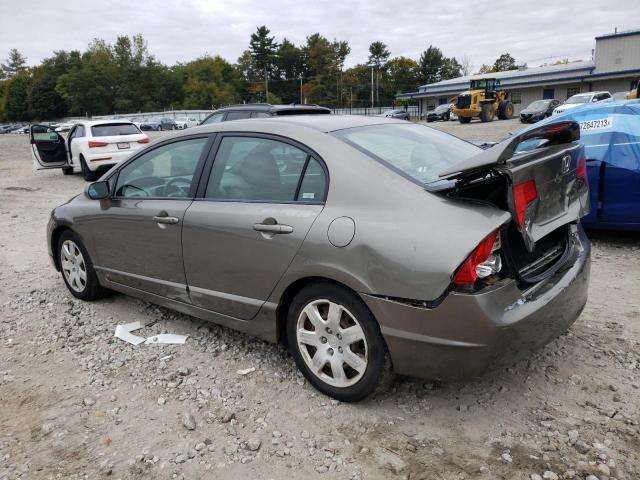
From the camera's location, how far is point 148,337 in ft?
13.2

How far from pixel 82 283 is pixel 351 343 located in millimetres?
2988

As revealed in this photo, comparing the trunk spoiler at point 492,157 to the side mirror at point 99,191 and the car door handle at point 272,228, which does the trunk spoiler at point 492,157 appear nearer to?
the car door handle at point 272,228

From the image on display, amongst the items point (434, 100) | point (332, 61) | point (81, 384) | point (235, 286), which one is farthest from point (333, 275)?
point (332, 61)

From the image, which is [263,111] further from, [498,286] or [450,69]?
[450,69]

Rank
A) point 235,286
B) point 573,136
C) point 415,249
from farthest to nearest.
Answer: point 235,286, point 573,136, point 415,249

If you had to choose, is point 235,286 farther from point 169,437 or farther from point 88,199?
point 88,199

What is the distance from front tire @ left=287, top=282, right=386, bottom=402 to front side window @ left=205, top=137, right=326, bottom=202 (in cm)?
57

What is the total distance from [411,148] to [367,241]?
0.94 metres

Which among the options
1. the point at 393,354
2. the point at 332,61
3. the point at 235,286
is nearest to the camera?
the point at 393,354

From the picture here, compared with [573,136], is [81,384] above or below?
below

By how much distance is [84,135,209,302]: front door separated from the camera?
3699 mm

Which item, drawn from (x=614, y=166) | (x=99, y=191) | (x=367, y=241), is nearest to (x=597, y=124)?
(x=614, y=166)

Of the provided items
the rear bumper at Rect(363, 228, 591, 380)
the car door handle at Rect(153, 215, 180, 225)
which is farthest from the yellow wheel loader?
the rear bumper at Rect(363, 228, 591, 380)

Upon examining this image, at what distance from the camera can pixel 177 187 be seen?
12.5 feet
